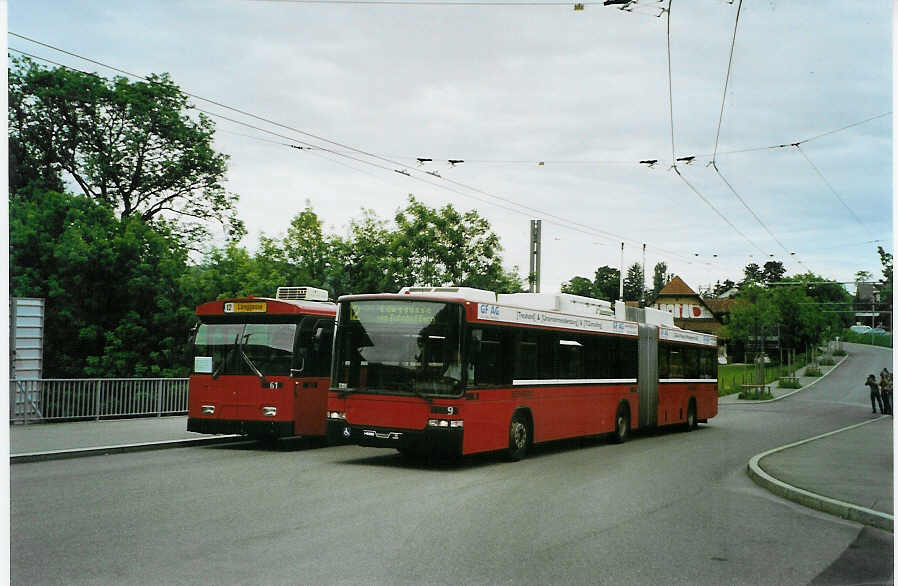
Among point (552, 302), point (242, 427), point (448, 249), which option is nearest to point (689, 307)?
point (448, 249)

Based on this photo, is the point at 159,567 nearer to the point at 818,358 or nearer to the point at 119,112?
the point at 119,112

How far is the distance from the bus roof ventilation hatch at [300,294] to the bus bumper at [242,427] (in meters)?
2.63

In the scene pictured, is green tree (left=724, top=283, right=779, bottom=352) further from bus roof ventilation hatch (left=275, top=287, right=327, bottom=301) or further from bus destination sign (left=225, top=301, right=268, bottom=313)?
bus destination sign (left=225, top=301, right=268, bottom=313)

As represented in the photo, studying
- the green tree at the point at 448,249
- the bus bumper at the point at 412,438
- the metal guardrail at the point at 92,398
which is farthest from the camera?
the green tree at the point at 448,249

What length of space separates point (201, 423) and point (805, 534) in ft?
35.9

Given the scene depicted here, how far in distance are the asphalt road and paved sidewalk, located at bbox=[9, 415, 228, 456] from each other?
3.81ft

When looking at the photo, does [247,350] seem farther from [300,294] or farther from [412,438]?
[412,438]

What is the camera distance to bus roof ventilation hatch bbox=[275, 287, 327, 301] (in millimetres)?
17016

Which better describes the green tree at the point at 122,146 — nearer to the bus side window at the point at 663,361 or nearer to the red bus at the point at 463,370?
the red bus at the point at 463,370

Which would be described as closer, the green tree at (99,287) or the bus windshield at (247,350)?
the bus windshield at (247,350)

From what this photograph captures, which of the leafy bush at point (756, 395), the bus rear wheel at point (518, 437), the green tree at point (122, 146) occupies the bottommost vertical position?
the leafy bush at point (756, 395)

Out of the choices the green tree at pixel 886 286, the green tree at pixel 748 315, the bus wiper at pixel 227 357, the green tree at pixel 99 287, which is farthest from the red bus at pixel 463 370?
the green tree at pixel 748 315

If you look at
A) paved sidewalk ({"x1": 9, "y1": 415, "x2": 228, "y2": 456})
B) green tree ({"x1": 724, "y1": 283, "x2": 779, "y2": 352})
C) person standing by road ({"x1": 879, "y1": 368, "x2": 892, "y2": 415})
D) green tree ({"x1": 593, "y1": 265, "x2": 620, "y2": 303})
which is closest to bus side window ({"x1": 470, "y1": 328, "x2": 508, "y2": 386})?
person standing by road ({"x1": 879, "y1": 368, "x2": 892, "y2": 415})

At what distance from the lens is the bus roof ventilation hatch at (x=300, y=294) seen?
1702 cm
